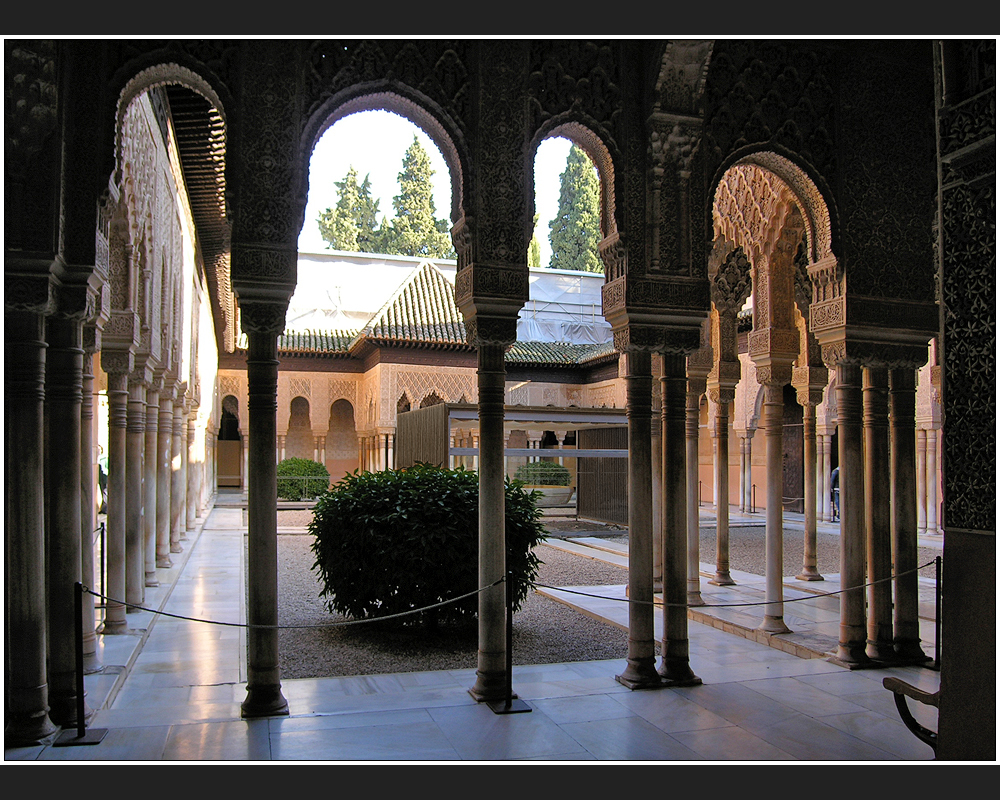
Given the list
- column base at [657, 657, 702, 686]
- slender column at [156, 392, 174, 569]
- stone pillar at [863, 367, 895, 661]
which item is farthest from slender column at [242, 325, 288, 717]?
slender column at [156, 392, 174, 569]

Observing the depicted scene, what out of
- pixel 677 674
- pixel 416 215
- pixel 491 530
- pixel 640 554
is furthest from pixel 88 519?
pixel 416 215

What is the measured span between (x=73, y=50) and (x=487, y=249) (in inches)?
110

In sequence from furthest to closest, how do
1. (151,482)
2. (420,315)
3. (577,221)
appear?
1. (577,221)
2. (420,315)
3. (151,482)

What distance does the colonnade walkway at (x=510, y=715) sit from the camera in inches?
184

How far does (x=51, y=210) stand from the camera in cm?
480

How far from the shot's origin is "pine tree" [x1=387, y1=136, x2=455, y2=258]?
4469cm

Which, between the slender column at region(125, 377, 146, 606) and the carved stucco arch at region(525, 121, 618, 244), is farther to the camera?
the slender column at region(125, 377, 146, 606)

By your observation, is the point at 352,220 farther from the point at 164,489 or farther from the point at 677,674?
the point at 677,674

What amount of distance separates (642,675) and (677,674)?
283 millimetres

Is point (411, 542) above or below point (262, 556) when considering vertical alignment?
below

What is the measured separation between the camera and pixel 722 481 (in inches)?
423

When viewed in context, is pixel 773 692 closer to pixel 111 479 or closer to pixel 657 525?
pixel 657 525

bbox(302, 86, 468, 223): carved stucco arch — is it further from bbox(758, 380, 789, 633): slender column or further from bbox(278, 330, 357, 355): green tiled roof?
bbox(278, 330, 357, 355): green tiled roof

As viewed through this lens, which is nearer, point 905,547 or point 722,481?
point 905,547
